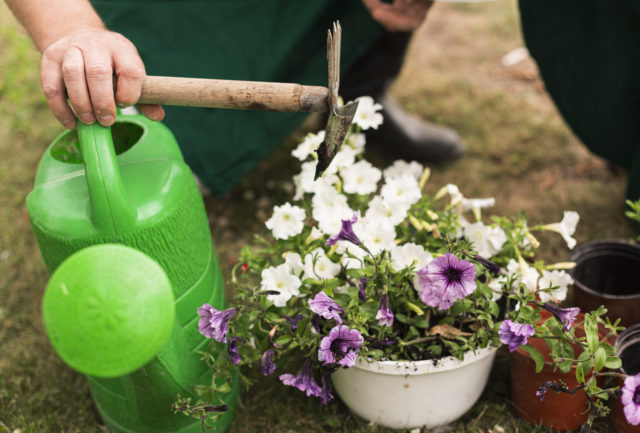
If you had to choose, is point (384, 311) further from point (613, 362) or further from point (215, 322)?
point (613, 362)

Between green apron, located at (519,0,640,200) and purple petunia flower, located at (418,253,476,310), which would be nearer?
purple petunia flower, located at (418,253,476,310)

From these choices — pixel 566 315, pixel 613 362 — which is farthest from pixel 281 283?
pixel 613 362

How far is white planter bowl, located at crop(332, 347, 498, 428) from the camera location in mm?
1344

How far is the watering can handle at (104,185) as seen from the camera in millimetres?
1158

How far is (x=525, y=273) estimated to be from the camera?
138cm

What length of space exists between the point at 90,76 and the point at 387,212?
2.39 ft

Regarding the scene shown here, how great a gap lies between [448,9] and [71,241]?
3.01 meters

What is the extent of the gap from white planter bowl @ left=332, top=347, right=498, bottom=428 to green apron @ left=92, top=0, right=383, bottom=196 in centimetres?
95

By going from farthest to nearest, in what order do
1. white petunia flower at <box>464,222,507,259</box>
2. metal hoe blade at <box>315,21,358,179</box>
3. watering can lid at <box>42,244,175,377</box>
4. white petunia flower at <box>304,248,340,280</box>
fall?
1. white petunia flower at <box>464,222,507,259</box>
2. white petunia flower at <box>304,248,340,280</box>
3. metal hoe blade at <box>315,21,358,179</box>
4. watering can lid at <box>42,244,175,377</box>

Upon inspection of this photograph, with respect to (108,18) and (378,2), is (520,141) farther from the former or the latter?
(108,18)

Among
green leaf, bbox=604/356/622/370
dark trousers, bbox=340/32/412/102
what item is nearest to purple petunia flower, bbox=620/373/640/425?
green leaf, bbox=604/356/622/370

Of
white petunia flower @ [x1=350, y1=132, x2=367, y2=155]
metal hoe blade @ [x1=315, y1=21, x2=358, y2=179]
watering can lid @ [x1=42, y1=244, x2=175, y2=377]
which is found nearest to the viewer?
watering can lid @ [x1=42, y1=244, x2=175, y2=377]

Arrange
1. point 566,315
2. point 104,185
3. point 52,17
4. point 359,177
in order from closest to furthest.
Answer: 1. point 104,185
2. point 566,315
3. point 52,17
4. point 359,177

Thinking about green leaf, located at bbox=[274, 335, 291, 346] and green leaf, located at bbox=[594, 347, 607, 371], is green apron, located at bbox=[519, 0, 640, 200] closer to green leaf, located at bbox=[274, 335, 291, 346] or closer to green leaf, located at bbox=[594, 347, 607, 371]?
green leaf, located at bbox=[594, 347, 607, 371]
